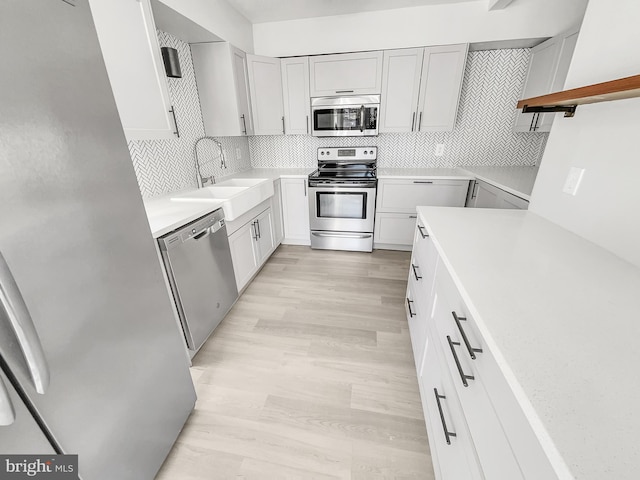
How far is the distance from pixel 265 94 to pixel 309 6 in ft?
3.02

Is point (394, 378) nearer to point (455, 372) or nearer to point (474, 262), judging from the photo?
point (455, 372)

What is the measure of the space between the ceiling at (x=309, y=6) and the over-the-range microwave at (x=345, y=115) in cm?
81

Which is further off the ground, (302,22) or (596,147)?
(302,22)

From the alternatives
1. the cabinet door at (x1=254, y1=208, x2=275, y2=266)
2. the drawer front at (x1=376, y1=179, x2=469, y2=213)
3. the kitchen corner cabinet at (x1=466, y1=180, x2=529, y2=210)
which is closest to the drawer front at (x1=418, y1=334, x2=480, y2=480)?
the kitchen corner cabinet at (x1=466, y1=180, x2=529, y2=210)

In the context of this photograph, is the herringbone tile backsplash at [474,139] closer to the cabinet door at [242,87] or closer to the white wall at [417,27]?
the white wall at [417,27]

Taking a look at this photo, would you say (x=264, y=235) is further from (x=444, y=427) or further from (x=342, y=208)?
(x=444, y=427)

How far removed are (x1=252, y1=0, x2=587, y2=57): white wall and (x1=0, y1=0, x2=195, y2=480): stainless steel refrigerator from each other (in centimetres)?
274

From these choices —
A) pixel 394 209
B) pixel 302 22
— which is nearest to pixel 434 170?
pixel 394 209

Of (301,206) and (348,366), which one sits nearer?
(348,366)

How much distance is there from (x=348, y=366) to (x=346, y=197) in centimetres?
186

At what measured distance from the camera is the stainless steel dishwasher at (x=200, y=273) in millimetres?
1558

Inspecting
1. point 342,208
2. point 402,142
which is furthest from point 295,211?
point 402,142

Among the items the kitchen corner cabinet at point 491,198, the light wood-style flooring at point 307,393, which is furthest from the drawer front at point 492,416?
the kitchen corner cabinet at point 491,198

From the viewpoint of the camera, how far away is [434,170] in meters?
3.24
